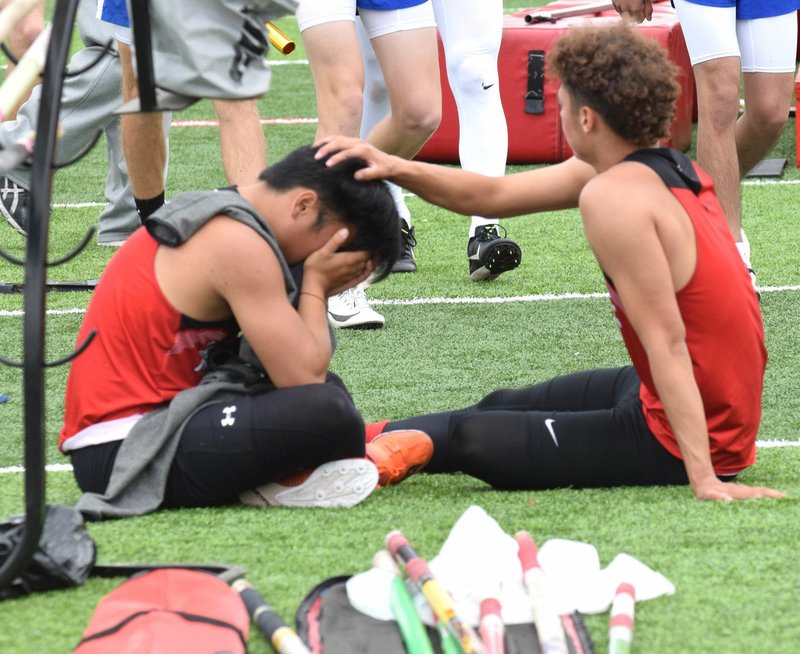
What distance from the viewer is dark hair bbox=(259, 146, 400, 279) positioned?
312cm

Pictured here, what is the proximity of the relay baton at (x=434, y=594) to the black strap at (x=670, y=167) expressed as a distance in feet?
3.33

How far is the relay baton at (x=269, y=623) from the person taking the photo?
2.27m

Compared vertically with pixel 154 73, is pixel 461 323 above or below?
below

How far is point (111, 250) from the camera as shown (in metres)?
6.09

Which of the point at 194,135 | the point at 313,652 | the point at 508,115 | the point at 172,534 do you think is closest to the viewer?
the point at 313,652

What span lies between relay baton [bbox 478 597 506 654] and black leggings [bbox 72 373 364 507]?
779mm

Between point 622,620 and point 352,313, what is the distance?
2.74m

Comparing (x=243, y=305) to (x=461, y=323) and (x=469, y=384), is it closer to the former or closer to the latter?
(x=469, y=384)

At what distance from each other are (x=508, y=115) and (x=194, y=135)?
2136 mm

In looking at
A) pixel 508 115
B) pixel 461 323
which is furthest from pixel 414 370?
pixel 508 115

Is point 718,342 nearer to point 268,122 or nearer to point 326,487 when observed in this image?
point 326,487

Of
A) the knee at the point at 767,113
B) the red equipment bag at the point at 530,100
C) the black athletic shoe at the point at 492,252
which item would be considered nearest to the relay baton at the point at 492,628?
the black athletic shoe at the point at 492,252

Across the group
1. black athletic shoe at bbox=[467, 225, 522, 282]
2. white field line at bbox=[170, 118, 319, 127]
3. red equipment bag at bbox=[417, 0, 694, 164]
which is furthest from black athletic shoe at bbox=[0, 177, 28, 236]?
white field line at bbox=[170, 118, 319, 127]

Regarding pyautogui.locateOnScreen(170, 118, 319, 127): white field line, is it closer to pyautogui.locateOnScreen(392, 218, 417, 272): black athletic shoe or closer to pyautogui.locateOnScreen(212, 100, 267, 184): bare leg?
pyautogui.locateOnScreen(392, 218, 417, 272): black athletic shoe
